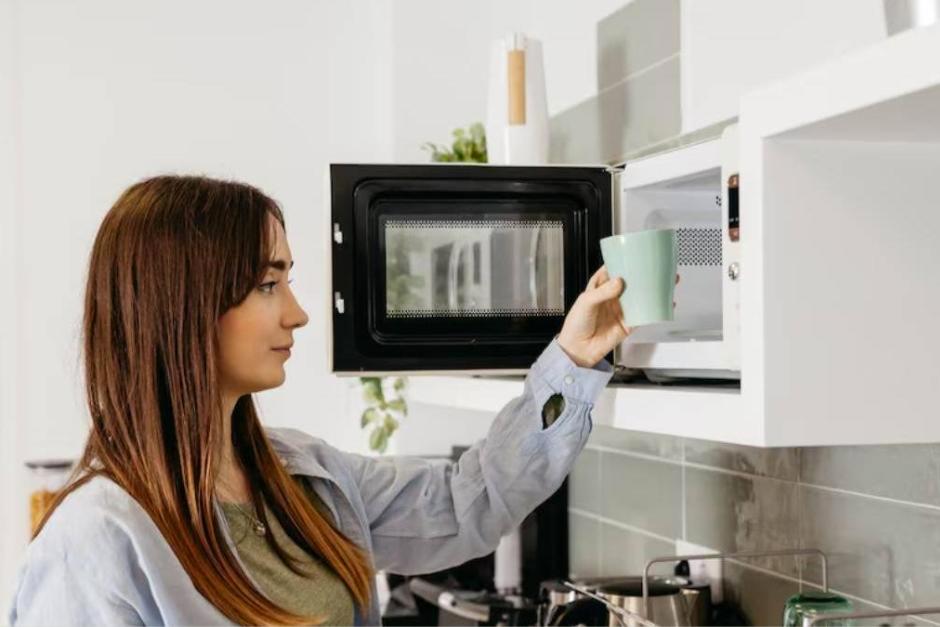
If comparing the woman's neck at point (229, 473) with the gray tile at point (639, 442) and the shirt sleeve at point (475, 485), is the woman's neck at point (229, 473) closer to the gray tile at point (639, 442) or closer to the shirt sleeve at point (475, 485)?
the shirt sleeve at point (475, 485)

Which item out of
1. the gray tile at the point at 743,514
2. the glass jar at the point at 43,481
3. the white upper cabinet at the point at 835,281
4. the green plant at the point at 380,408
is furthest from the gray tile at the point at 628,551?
the glass jar at the point at 43,481

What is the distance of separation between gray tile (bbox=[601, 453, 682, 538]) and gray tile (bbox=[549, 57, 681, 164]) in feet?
→ 1.67

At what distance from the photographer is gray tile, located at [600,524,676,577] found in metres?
2.00

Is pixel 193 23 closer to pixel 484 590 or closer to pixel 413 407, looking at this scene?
pixel 413 407

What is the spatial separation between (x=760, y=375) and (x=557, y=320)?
0.45 metres

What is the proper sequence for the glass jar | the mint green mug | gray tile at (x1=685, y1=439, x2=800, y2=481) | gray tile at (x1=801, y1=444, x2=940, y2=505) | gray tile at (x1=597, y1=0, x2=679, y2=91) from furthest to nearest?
1. the glass jar
2. gray tile at (x1=597, y1=0, x2=679, y2=91)
3. gray tile at (x1=685, y1=439, x2=800, y2=481)
4. gray tile at (x1=801, y1=444, x2=940, y2=505)
5. the mint green mug

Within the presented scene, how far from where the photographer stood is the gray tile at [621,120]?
6.31ft

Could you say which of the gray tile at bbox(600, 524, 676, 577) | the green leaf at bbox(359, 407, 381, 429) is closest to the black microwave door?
the gray tile at bbox(600, 524, 676, 577)

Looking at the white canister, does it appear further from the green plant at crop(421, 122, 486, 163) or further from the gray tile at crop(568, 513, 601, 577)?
the gray tile at crop(568, 513, 601, 577)

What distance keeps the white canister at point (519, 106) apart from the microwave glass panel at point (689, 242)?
0.52 metres

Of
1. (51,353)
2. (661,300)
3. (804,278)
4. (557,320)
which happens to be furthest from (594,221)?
(51,353)

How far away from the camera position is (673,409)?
1292mm

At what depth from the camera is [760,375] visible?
110 cm

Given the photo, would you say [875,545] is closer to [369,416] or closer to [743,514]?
[743,514]
